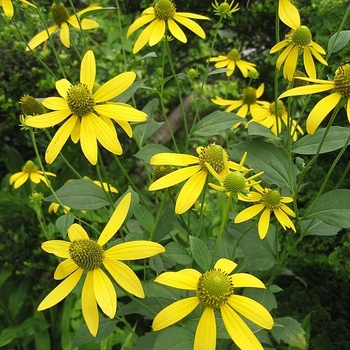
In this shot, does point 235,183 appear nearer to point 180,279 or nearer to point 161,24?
point 180,279

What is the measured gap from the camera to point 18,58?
2.04 metres

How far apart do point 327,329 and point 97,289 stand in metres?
1.05

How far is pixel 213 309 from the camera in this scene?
0.81 metres

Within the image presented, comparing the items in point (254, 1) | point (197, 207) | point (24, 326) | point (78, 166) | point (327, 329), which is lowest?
point (24, 326)

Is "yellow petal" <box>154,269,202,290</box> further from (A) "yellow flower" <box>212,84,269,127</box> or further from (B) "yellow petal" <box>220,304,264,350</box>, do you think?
(A) "yellow flower" <box>212,84,269,127</box>

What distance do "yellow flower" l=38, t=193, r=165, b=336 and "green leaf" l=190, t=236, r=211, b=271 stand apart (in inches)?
3.1

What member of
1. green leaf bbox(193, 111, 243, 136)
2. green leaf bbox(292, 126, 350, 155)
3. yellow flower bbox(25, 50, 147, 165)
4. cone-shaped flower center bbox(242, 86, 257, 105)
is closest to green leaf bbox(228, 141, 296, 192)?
green leaf bbox(292, 126, 350, 155)

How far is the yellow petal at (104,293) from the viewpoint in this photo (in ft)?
2.63

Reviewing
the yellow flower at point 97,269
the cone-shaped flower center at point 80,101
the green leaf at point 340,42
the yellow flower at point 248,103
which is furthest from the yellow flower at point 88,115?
the yellow flower at point 248,103

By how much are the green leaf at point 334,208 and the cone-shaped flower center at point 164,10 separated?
1.95 feet

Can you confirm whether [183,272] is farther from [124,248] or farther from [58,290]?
[58,290]

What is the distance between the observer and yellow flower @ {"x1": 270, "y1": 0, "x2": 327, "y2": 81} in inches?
40.8

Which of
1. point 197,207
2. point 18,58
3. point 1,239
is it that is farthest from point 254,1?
point 1,239

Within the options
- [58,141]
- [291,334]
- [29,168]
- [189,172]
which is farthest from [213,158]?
[29,168]
